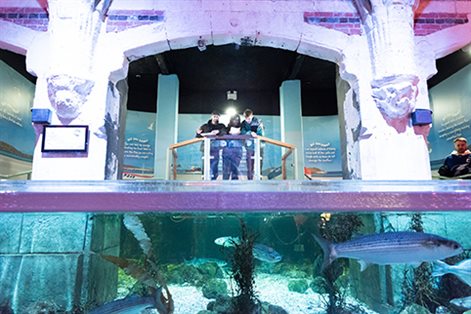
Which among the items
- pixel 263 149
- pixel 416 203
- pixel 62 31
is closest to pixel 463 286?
pixel 416 203

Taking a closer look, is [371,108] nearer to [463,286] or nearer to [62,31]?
[463,286]

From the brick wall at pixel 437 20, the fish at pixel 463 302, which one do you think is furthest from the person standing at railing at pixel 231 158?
the fish at pixel 463 302

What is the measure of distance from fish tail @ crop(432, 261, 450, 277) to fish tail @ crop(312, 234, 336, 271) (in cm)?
76

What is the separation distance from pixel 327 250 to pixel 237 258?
0.64m

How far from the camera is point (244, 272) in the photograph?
236 cm

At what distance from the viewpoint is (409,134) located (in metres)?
4.70

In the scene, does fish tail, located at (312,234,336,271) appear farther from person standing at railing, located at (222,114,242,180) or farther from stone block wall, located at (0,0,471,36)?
stone block wall, located at (0,0,471,36)

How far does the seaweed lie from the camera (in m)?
2.34

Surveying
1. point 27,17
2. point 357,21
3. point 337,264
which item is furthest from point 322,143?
point 337,264

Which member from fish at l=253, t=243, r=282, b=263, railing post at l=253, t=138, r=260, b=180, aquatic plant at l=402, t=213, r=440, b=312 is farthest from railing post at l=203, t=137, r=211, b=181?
aquatic plant at l=402, t=213, r=440, b=312

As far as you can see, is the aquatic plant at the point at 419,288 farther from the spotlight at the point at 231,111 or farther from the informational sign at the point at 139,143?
the spotlight at the point at 231,111

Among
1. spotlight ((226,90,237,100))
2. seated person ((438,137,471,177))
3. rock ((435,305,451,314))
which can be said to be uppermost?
spotlight ((226,90,237,100))

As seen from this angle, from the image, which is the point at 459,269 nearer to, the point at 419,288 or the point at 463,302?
the point at 463,302

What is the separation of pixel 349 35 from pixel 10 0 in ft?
16.8
